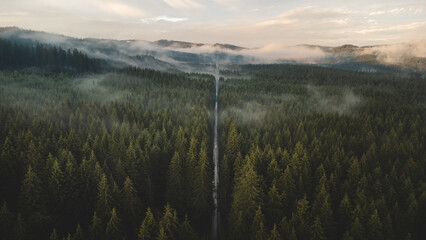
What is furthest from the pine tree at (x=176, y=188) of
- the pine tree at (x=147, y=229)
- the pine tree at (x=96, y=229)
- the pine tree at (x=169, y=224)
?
the pine tree at (x=96, y=229)

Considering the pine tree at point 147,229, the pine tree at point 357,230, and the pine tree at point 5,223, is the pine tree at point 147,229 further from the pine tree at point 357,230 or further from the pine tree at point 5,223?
the pine tree at point 357,230

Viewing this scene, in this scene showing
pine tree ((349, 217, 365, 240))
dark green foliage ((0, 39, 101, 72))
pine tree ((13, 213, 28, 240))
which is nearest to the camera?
pine tree ((13, 213, 28, 240))

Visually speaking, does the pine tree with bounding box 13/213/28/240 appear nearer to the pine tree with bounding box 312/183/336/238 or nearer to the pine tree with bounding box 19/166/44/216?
the pine tree with bounding box 19/166/44/216

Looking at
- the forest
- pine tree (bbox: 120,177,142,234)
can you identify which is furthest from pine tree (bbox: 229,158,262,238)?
pine tree (bbox: 120,177,142,234)

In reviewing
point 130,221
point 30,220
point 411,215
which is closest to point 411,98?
point 411,215

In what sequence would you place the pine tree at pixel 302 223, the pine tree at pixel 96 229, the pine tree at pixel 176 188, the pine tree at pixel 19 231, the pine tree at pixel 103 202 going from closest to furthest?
the pine tree at pixel 19 231, the pine tree at pixel 302 223, the pine tree at pixel 96 229, the pine tree at pixel 103 202, the pine tree at pixel 176 188

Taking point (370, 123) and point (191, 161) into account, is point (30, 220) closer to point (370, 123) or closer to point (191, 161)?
point (191, 161)

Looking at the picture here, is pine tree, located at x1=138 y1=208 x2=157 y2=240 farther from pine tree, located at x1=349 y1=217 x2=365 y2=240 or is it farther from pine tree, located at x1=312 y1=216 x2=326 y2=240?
pine tree, located at x1=349 y1=217 x2=365 y2=240

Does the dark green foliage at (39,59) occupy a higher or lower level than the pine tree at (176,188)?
higher

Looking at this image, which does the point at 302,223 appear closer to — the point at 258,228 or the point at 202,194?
the point at 258,228

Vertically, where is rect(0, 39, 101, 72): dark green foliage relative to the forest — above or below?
above

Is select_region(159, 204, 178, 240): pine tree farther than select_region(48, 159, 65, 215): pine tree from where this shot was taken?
No

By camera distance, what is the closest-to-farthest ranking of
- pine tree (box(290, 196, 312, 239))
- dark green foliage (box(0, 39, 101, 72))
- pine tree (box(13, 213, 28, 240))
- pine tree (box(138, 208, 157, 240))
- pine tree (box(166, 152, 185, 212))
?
pine tree (box(138, 208, 157, 240))
pine tree (box(13, 213, 28, 240))
pine tree (box(290, 196, 312, 239))
pine tree (box(166, 152, 185, 212))
dark green foliage (box(0, 39, 101, 72))
